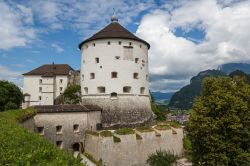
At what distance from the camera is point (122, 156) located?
21531 mm

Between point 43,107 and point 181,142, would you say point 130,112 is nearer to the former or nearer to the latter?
point 181,142

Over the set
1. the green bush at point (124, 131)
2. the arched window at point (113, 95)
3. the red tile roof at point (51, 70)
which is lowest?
the green bush at point (124, 131)

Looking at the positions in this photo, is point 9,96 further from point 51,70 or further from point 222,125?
point 51,70

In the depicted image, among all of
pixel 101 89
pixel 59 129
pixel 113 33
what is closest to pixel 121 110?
pixel 101 89

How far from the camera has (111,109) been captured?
27453 mm

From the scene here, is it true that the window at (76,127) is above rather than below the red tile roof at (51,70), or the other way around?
below

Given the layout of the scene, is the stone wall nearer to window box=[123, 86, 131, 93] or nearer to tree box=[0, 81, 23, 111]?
window box=[123, 86, 131, 93]

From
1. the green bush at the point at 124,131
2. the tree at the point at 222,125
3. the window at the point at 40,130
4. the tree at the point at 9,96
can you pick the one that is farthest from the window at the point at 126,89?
the tree at the point at 222,125

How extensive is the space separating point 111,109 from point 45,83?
26.2m

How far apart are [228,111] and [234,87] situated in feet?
5.29

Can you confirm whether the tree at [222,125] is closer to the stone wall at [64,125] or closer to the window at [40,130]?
the stone wall at [64,125]

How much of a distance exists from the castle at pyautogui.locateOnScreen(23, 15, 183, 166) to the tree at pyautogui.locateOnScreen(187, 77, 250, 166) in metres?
7.31

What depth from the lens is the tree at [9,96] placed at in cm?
2809

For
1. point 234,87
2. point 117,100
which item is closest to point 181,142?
point 117,100
